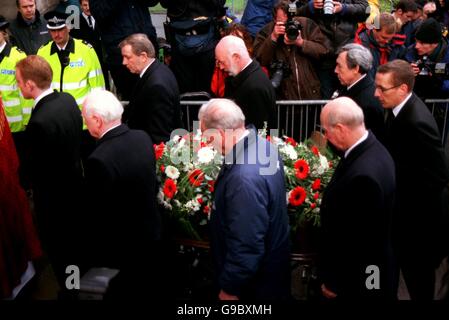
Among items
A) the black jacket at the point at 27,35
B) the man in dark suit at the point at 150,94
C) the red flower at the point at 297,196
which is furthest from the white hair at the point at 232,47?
the black jacket at the point at 27,35

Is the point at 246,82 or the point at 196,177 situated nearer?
the point at 196,177

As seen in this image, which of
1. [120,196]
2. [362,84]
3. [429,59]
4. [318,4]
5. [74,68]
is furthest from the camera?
[318,4]

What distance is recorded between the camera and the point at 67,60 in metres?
5.68

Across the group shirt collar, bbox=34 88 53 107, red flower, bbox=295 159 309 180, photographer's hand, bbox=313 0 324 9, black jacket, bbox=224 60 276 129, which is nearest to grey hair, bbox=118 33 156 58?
black jacket, bbox=224 60 276 129

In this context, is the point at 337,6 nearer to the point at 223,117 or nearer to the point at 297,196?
the point at 297,196

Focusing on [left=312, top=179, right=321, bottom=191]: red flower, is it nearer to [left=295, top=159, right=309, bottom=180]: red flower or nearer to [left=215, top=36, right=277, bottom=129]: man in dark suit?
[left=295, top=159, right=309, bottom=180]: red flower

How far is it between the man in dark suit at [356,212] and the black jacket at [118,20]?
11.8 ft

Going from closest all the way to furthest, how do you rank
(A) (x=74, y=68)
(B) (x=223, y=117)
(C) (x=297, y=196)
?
(B) (x=223, y=117) < (C) (x=297, y=196) < (A) (x=74, y=68)

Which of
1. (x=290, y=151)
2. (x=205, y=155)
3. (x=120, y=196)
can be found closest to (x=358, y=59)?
(x=290, y=151)

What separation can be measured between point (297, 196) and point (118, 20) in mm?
3489

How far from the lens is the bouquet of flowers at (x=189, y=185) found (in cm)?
382

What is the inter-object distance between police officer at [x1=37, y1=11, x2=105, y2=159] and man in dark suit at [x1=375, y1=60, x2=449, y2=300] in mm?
3047

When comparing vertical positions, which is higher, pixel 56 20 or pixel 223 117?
pixel 56 20
